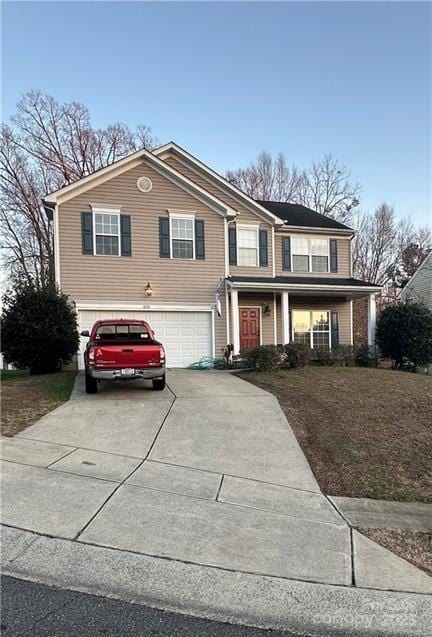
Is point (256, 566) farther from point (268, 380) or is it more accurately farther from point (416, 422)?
point (268, 380)

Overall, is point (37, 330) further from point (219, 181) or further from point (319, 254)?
point (319, 254)

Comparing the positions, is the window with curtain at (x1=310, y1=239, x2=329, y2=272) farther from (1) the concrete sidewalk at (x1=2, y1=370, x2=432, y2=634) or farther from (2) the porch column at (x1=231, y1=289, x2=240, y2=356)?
(1) the concrete sidewalk at (x1=2, y1=370, x2=432, y2=634)

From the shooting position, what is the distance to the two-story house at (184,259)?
15.8 metres

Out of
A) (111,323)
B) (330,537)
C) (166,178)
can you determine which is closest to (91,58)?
(166,178)

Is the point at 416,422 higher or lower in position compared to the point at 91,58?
lower

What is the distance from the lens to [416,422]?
28.6 feet

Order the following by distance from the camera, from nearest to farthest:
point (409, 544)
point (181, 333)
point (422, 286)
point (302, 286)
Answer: point (409, 544) → point (181, 333) → point (302, 286) → point (422, 286)

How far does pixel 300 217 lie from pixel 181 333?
860cm

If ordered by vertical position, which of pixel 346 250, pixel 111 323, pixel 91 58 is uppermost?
pixel 91 58

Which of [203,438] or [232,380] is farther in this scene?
[232,380]

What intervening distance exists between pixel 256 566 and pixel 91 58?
1344 cm

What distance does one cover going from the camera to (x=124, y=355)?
31.4 ft

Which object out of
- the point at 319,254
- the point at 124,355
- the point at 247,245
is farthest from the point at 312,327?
the point at 124,355

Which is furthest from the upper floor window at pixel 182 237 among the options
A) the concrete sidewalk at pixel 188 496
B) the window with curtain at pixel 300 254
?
the concrete sidewalk at pixel 188 496
